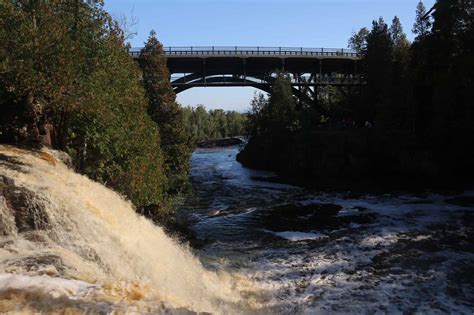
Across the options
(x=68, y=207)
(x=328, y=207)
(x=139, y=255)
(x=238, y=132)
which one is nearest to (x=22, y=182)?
(x=68, y=207)

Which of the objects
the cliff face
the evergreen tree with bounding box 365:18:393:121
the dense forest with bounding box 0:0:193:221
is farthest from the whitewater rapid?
the evergreen tree with bounding box 365:18:393:121

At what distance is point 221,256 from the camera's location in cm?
1539

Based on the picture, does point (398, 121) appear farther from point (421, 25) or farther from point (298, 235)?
point (298, 235)

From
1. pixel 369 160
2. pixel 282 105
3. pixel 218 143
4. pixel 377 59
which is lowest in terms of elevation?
pixel 369 160

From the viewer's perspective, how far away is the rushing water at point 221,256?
6.64m

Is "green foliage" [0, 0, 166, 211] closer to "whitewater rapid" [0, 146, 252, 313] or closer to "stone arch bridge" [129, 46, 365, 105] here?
"whitewater rapid" [0, 146, 252, 313]

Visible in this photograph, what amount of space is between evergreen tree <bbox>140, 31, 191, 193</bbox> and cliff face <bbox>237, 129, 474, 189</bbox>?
521 inches

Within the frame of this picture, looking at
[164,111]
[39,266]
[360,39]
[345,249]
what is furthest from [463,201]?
[360,39]

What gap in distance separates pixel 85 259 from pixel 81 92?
22.8 ft

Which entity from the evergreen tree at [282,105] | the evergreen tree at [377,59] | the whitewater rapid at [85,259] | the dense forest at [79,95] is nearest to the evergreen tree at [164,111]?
the dense forest at [79,95]

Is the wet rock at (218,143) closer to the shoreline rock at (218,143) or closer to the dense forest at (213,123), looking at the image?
the shoreline rock at (218,143)

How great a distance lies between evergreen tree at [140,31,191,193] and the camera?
81.8ft

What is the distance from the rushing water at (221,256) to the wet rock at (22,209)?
0.07ft

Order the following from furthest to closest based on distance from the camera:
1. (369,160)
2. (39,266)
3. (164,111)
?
(369,160) < (164,111) < (39,266)
